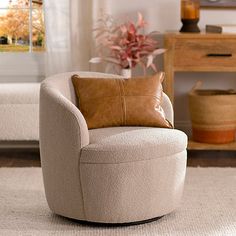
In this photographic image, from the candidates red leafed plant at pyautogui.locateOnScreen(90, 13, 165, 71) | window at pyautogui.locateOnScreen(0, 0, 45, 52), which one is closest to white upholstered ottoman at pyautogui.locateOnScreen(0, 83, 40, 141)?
red leafed plant at pyautogui.locateOnScreen(90, 13, 165, 71)

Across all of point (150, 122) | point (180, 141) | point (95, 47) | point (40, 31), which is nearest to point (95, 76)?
point (150, 122)

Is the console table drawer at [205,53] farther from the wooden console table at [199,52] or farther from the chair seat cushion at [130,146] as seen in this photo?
the chair seat cushion at [130,146]

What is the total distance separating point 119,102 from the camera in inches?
153

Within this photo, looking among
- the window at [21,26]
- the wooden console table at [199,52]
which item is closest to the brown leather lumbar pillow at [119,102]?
the wooden console table at [199,52]

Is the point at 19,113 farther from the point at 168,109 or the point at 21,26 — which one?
the point at 168,109

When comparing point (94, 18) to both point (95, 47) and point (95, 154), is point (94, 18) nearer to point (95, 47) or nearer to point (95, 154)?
point (95, 47)

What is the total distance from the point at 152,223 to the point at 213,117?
1.69 metres

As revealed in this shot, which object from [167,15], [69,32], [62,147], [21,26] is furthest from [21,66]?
[62,147]

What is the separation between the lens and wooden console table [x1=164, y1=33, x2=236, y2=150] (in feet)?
16.4

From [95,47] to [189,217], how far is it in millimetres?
2058

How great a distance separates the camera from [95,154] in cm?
342

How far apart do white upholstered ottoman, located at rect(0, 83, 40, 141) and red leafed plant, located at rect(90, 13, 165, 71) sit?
1.76ft

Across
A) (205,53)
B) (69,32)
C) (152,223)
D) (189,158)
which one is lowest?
(189,158)

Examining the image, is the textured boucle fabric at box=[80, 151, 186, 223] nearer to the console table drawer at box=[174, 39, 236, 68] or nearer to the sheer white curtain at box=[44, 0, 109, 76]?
the console table drawer at box=[174, 39, 236, 68]
